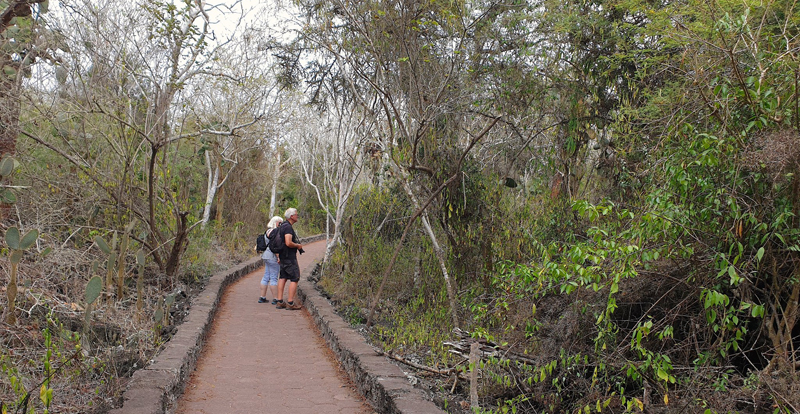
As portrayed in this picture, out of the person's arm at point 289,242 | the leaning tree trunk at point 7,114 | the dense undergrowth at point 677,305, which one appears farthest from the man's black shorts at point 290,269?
the dense undergrowth at point 677,305

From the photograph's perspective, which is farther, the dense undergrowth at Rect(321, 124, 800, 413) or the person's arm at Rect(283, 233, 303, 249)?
the person's arm at Rect(283, 233, 303, 249)

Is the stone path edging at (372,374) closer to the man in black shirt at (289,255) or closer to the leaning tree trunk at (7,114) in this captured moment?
the man in black shirt at (289,255)

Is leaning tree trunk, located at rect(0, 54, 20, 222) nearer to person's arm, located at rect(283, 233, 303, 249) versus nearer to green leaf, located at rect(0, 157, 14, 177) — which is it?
green leaf, located at rect(0, 157, 14, 177)

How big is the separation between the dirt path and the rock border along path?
0.14 metres

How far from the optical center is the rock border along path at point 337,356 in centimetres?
441

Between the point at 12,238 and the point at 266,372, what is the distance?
8.73ft

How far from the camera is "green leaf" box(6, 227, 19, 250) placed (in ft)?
17.4

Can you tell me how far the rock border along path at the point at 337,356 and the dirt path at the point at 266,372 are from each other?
14 centimetres

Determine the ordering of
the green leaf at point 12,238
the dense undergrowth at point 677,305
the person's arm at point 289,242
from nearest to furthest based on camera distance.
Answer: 1. the dense undergrowth at point 677,305
2. the green leaf at point 12,238
3. the person's arm at point 289,242

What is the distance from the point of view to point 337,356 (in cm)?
688

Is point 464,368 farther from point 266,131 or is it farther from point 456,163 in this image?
point 266,131

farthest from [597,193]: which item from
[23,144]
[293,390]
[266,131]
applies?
[266,131]

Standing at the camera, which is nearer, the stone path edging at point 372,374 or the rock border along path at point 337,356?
the rock border along path at point 337,356

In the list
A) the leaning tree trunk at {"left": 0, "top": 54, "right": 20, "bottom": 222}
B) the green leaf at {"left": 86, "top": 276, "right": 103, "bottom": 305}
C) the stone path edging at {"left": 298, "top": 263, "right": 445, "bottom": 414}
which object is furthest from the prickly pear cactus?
the stone path edging at {"left": 298, "top": 263, "right": 445, "bottom": 414}
